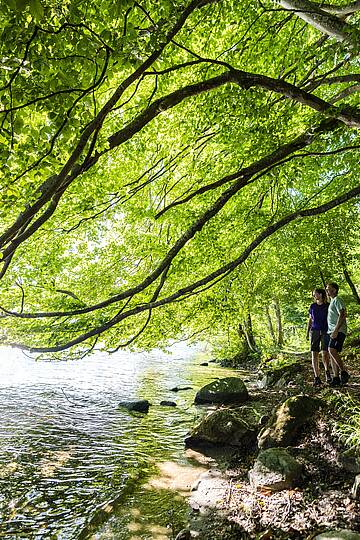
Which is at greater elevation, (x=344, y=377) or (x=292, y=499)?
(x=344, y=377)

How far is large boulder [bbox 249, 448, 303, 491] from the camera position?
5.08 m

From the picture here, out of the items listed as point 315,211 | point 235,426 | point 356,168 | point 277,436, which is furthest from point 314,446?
point 356,168

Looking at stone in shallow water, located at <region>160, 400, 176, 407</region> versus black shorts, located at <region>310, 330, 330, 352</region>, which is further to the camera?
stone in shallow water, located at <region>160, 400, 176, 407</region>

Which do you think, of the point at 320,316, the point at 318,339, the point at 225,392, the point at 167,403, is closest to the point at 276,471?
the point at 318,339

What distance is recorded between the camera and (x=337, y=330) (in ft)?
25.3

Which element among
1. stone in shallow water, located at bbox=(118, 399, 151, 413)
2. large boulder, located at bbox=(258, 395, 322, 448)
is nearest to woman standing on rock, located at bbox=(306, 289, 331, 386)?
large boulder, located at bbox=(258, 395, 322, 448)

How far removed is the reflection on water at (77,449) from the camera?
566 centimetres

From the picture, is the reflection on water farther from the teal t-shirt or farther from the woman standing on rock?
the teal t-shirt

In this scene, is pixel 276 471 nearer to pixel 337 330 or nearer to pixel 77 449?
pixel 337 330

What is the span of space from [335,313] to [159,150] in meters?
5.62

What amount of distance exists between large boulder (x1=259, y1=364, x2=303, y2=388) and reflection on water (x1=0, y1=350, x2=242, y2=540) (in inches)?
115

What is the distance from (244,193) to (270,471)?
7555 mm

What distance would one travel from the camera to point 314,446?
5891mm

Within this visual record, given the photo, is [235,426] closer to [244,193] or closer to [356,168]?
[244,193]
